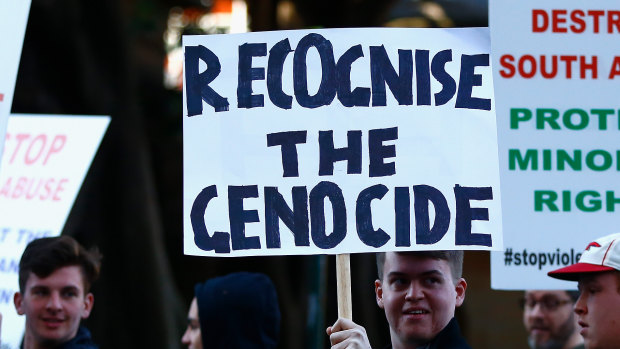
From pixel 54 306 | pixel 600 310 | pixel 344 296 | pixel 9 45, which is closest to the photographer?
pixel 600 310

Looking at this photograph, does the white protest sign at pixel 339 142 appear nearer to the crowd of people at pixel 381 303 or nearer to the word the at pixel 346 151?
the word the at pixel 346 151

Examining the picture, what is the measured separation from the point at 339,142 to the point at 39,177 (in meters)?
1.99

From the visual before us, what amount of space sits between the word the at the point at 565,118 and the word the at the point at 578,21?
1.09ft

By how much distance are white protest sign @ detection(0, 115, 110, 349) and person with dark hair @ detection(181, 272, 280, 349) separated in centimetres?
87

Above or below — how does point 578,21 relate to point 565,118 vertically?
above

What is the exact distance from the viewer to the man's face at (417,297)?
12.3 ft

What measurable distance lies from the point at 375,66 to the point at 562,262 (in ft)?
4.10

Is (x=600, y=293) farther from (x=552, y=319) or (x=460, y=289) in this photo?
(x=552, y=319)

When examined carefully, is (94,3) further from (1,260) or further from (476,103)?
(476,103)

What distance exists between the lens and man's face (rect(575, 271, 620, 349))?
3.38m

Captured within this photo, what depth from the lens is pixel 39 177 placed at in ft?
17.2

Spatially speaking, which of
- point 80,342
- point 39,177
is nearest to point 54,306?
point 80,342

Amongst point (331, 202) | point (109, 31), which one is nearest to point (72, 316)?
point (331, 202)

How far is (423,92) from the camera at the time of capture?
12.6 ft
